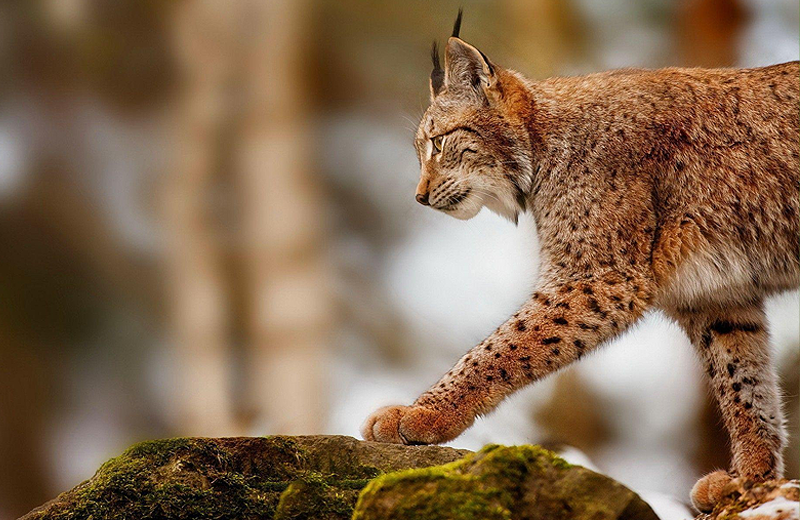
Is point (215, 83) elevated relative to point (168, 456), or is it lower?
elevated

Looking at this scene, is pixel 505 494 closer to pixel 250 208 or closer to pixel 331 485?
pixel 331 485

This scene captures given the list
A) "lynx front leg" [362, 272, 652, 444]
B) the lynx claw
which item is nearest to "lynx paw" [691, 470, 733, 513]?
"lynx front leg" [362, 272, 652, 444]

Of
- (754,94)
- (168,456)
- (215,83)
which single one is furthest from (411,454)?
Result: (215,83)

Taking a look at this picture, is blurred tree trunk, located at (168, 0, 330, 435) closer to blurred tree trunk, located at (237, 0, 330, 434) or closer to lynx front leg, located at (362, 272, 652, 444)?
blurred tree trunk, located at (237, 0, 330, 434)

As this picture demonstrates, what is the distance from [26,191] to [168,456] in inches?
103

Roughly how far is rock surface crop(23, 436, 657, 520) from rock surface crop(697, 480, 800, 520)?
279 mm

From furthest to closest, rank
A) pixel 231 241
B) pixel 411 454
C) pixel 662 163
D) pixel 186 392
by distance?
pixel 231 241 < pixel 186 392 < pixel 662 163 < pixel 411 454

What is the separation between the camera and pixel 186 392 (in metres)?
3.85

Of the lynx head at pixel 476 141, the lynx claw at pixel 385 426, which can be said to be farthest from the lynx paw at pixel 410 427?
the lynx head at pixel 476 141

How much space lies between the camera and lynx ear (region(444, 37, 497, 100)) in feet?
7.70

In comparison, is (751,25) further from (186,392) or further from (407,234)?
(186,392)

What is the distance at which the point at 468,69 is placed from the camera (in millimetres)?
2389

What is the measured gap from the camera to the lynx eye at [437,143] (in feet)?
8.01

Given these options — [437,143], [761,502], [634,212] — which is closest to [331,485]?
[761,502]
